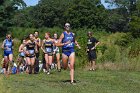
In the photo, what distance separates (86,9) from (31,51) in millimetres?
85972

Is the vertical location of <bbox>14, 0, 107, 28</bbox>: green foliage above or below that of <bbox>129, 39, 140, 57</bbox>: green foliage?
above

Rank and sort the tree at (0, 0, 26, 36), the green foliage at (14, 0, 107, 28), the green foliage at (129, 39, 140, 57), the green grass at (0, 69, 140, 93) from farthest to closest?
the green foliage at (14, 0, 107, 28), the tree at (0, 0, 26, 36), the green foliage at (129, 39, 140, 57), the green grass at (0, 69, 140, 93)

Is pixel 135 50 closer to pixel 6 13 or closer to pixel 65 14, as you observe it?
pixel 6 13

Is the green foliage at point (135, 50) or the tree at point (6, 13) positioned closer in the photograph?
the green foliage at point (135, 50)

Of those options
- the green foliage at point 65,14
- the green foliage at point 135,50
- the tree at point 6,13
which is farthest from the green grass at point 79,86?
the green foliage at point 65,14

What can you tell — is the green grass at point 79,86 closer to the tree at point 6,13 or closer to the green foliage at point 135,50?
the green foliage at point 135,50

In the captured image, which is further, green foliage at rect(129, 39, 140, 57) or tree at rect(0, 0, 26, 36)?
tree at rect(0, 0, 26, 36)

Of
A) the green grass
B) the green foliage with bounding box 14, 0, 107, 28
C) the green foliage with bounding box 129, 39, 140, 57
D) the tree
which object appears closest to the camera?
the green grass

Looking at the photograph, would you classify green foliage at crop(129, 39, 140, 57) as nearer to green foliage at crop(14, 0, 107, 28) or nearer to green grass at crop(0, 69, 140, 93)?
green grass at crop(0, 69, 140, 93)

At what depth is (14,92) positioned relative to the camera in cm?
1259

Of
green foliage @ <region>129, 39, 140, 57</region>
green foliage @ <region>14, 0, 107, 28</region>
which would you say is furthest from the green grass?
green foliage @ <region>14, 0, 107, 28</region>

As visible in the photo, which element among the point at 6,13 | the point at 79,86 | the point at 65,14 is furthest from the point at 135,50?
the point at 65,14

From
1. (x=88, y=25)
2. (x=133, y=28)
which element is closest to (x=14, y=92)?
(x=133, y=28)

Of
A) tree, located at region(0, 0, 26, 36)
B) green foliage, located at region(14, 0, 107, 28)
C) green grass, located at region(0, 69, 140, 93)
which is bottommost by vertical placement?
green grass, located at region(0, 69, 140, 93)
